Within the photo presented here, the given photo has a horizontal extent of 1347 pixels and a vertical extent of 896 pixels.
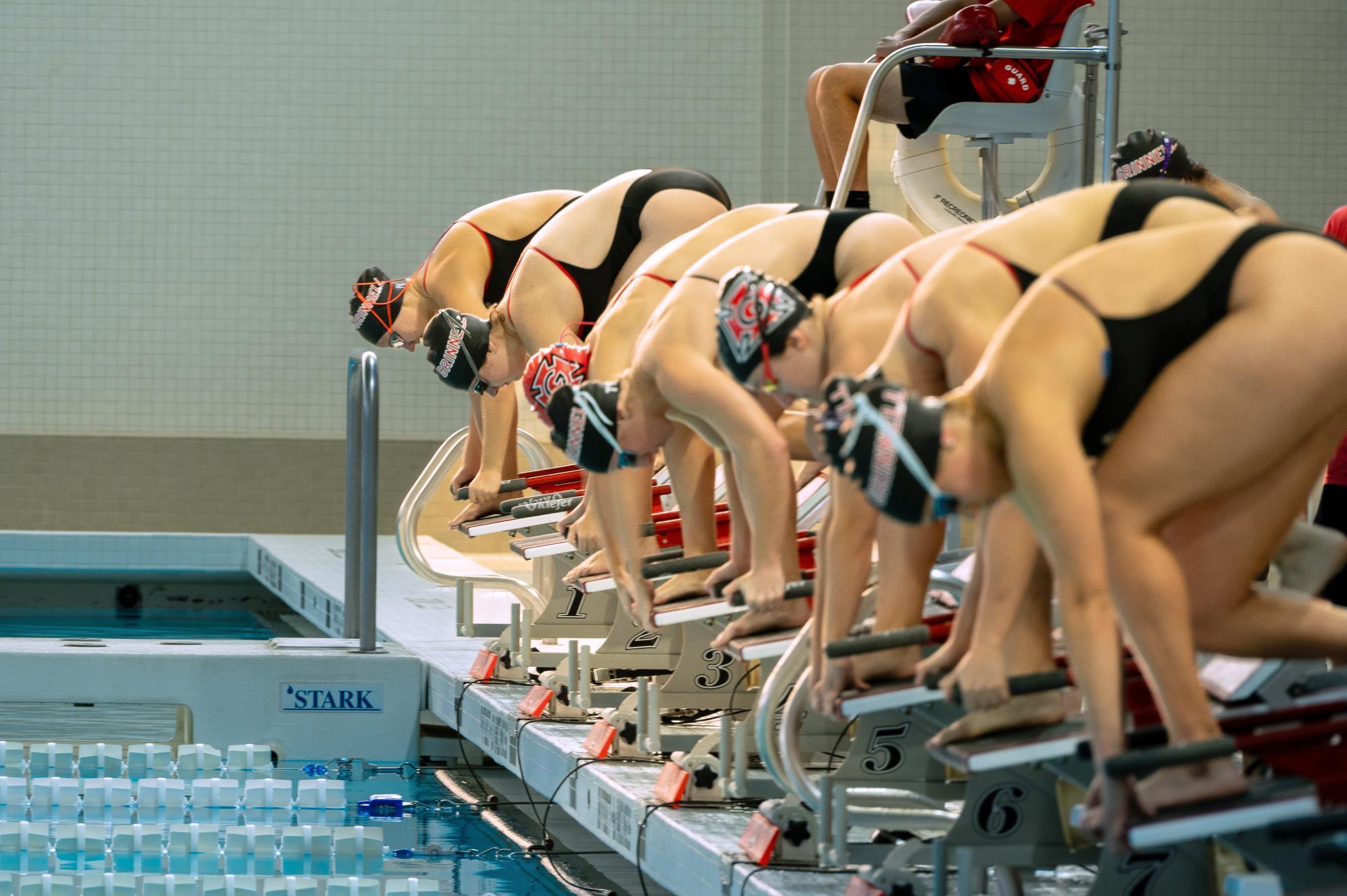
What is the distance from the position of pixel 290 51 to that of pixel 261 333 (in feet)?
6.12

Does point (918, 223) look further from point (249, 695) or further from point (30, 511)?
point (30, 511)

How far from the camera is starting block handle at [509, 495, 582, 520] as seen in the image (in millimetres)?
5719

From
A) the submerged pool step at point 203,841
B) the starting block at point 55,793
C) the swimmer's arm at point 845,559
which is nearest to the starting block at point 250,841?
the submerged pool step at point 203,841

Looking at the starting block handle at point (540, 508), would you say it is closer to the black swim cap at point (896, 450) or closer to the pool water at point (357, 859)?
the pool water at point (357, 859)

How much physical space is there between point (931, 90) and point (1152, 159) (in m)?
1.16

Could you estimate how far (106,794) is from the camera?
18.3ft

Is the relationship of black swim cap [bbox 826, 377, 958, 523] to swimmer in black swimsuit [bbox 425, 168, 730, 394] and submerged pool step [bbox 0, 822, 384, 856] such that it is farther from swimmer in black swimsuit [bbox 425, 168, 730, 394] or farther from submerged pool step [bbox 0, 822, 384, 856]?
swimmer in black swimsuit [bbox 425, 168, 730, 394]

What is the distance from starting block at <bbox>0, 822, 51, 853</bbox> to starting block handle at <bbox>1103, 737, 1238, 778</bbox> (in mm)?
3636

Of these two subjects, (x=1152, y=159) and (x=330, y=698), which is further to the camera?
(x=330, y=698)

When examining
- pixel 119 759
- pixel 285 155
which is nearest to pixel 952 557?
pixel 119 759

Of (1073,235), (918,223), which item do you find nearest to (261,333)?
(918,223)

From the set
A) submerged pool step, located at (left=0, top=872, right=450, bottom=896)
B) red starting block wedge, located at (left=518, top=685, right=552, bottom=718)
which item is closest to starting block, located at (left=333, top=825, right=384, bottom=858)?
submerged pool step, located at (left=0, top=872, right=450, bottom=896)

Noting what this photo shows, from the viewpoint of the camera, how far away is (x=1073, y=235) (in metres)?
2.73

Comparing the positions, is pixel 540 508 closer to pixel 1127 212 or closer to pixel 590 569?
pixel 590 569
